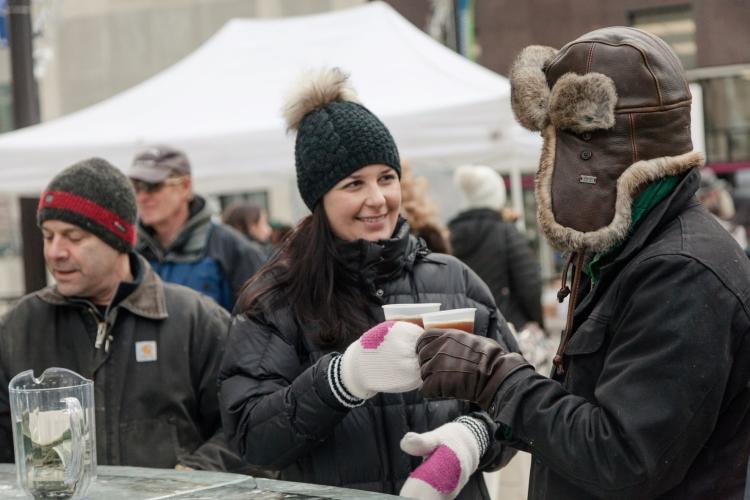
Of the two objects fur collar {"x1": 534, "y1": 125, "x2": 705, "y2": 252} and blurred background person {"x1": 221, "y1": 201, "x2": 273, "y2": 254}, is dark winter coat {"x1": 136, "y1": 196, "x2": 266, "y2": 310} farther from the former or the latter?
blurred background person {"x1": 221, "y1": 201, "x2": 273, "y2": 254}

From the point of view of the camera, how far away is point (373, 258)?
3.22 m

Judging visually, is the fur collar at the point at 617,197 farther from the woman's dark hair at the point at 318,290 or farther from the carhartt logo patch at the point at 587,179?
the woman's dark hair at the point at 318,290

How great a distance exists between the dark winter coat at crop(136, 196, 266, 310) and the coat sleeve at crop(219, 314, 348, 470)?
2691 mm

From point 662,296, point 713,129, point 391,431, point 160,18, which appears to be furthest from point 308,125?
point 713,129

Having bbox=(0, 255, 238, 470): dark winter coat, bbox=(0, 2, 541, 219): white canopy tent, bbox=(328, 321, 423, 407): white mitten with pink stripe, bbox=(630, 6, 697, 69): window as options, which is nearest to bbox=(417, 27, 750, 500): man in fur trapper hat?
bbox=(328, 321, 423, 407): white mitten with pink stripe

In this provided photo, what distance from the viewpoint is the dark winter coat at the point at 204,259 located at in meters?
5.91

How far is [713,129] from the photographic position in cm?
2997

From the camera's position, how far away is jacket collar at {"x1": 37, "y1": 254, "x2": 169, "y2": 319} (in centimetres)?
383

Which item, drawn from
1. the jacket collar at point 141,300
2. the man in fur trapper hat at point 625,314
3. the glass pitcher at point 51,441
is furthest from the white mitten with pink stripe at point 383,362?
the jacket collar at point 141,300

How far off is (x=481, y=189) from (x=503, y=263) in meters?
0.61

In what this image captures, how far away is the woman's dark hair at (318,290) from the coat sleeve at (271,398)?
0.09 meters

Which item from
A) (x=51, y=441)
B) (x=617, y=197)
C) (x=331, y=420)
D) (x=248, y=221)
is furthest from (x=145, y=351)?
(x=248, y=221)

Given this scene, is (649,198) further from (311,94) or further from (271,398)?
(311,94)

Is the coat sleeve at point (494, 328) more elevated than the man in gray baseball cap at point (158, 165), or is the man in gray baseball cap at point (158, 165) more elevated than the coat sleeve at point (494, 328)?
the man in gray baseball cap at point (158, 165)
